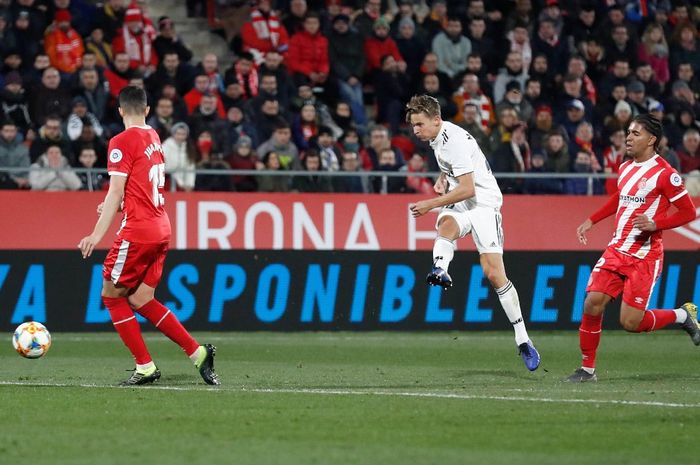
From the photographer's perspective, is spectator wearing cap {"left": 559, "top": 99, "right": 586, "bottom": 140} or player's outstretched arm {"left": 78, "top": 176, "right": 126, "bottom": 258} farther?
spectator wearing cap {"left": 559, "top": 99, "right": 586, "bottom": 140}

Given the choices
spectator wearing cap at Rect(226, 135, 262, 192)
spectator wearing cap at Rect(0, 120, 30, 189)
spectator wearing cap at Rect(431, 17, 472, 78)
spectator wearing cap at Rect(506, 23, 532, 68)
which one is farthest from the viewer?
spectator wearing cap at Rect(506, 23, 532, 68)

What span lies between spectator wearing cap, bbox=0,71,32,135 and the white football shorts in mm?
8814

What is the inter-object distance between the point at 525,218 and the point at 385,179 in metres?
2.07

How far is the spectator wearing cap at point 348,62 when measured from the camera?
21.2 m

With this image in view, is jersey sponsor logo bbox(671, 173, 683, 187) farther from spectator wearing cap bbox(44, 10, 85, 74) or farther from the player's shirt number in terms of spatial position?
spectator wearing cap bbox(44, 10, 85, 74)

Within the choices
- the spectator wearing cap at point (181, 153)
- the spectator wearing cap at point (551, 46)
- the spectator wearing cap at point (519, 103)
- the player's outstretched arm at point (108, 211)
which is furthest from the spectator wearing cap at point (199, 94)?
the player's outstretched arm at point (108, 211)

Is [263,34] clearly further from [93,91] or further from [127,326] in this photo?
[127,326]

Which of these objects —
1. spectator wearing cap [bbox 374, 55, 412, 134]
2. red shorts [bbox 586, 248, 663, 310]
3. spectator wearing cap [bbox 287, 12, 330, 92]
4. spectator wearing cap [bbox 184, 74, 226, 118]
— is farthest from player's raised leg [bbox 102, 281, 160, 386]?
spectator wearing cap [bbox 374, 55, 412, 134]

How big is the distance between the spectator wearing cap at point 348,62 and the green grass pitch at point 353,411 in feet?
25.8

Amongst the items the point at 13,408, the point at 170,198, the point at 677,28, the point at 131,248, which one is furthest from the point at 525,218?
the point at 13,408

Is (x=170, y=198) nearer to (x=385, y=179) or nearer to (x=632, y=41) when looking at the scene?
(x=385, y=179)

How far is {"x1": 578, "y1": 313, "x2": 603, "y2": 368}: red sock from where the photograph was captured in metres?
11.0

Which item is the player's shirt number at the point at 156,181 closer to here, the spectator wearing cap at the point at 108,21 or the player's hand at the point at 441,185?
the player's hand at the point at 441,185

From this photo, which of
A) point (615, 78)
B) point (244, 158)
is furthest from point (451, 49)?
point (244, 158)
